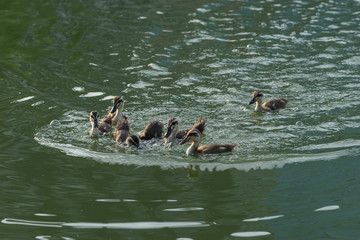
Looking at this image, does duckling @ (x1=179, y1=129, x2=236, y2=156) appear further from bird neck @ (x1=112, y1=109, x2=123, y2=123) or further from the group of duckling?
bird neck @ (x1=112, y1=109, x2=123, y2=123)

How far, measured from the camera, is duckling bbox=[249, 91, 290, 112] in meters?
11.2

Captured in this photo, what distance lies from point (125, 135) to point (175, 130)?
2.49 feet

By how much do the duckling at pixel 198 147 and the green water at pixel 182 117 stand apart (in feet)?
0.45

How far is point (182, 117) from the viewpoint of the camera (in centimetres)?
1108

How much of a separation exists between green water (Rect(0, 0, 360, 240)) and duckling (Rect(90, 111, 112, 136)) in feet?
0.49

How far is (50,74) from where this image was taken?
43.9 feet

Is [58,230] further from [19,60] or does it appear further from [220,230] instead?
[19,60]

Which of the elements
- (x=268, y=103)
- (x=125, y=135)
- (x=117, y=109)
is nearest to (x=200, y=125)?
(x=125, y=135)

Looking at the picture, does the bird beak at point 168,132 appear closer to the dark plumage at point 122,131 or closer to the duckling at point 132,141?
the duckling at point 132,141

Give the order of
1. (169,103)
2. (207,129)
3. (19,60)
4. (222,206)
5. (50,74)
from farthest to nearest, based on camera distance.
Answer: (19,60)
(50,74)
(169,103)
(207,129)
(222,206)

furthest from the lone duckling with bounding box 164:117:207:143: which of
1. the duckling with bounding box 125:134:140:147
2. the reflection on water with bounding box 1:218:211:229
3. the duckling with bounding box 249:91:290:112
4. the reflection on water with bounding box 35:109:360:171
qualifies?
the reflection on water with bounding box 1:218:211:229

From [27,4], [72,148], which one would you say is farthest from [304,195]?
[27,4]

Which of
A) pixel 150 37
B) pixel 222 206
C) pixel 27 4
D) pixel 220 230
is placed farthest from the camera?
pixel 27 4

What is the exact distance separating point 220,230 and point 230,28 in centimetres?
1030
